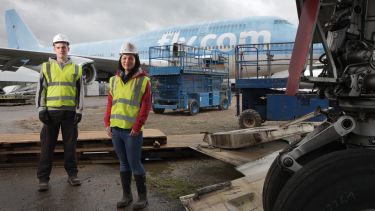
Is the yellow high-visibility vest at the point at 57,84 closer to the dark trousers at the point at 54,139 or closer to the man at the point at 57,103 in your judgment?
the man at the point at 57,103

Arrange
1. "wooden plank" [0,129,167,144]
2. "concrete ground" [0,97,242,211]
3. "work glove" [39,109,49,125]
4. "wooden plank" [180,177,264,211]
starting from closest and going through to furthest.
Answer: "wooden plank" [180,177,264,211], "concrete ground" [0,97,242,211], "work glove" [39,109,49,125], "wooden plank" [0,129,167,144]

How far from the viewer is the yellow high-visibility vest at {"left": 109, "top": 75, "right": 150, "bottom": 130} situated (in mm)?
3949

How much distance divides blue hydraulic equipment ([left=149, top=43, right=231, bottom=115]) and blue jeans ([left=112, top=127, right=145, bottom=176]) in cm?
983

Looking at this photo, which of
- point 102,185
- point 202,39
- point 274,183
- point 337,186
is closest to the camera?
point 337,186

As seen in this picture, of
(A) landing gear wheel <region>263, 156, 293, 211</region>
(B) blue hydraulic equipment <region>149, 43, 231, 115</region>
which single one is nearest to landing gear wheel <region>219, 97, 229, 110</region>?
(B) blue hydraulic equipment <region>149, 43, 231, 115</region>

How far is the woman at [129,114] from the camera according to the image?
3916mm

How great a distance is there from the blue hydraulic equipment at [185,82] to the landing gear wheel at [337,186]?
11.9m

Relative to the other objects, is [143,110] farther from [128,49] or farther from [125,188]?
[125,188]

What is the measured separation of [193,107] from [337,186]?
12.6m

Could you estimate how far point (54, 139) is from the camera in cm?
489


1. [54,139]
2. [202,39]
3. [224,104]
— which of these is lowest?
[224,104]

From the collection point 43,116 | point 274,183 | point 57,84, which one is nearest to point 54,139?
point 43,116

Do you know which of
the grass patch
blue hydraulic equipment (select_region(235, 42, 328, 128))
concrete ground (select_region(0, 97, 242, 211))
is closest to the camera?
concrete ground (select_region(0, 97, 242, 211))

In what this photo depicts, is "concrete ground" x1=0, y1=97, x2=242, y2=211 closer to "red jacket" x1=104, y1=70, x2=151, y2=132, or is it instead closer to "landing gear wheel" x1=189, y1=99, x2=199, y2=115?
"red jacket" x1=104, y1=70, x2=151, y2=132
